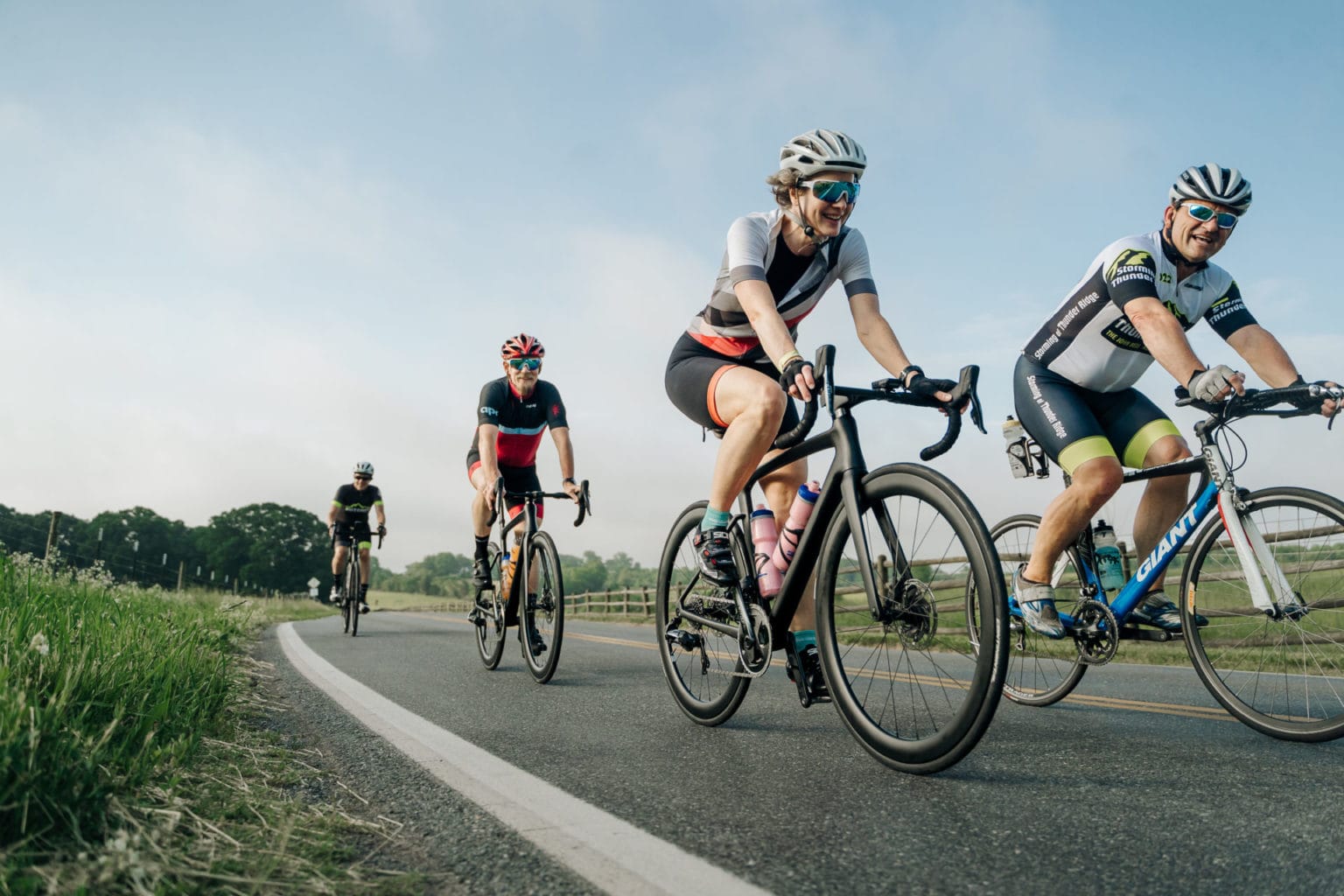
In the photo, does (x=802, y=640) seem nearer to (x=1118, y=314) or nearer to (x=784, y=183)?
(x=784, y=183)

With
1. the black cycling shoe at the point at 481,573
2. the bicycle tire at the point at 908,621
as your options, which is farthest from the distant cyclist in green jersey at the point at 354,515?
the bicycle tire at the point at 908,621

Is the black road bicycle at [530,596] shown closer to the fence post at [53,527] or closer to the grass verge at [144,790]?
the grass verge at [144,790]

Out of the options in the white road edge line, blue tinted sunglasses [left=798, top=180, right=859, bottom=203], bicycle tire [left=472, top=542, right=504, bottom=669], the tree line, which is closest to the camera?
the white road edge line

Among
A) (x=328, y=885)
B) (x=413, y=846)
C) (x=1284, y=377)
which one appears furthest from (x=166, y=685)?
(x=1284, y=377)

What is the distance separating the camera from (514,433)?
22.5 ft

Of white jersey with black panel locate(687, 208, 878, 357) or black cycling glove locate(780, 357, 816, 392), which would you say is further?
white jersey with black panel locate(687, 208, 878, 357)

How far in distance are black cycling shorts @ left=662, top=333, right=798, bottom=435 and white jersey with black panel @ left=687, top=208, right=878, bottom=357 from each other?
2.3 inches

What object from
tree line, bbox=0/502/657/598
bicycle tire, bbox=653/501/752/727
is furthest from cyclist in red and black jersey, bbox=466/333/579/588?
tree line, bbox=0/502/657/598

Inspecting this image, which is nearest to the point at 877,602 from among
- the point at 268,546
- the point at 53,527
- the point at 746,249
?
the point at 746,249

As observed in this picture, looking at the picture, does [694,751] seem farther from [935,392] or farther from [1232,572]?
[1232,572]

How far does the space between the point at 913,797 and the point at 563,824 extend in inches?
38.6

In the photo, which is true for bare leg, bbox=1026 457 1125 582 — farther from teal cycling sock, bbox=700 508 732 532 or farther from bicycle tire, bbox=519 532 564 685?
bicycle tire, bbox=519 532 564 685

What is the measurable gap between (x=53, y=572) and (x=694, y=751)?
495 centimetres

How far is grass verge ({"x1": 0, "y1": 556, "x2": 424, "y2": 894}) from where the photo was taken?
160 centimetres
